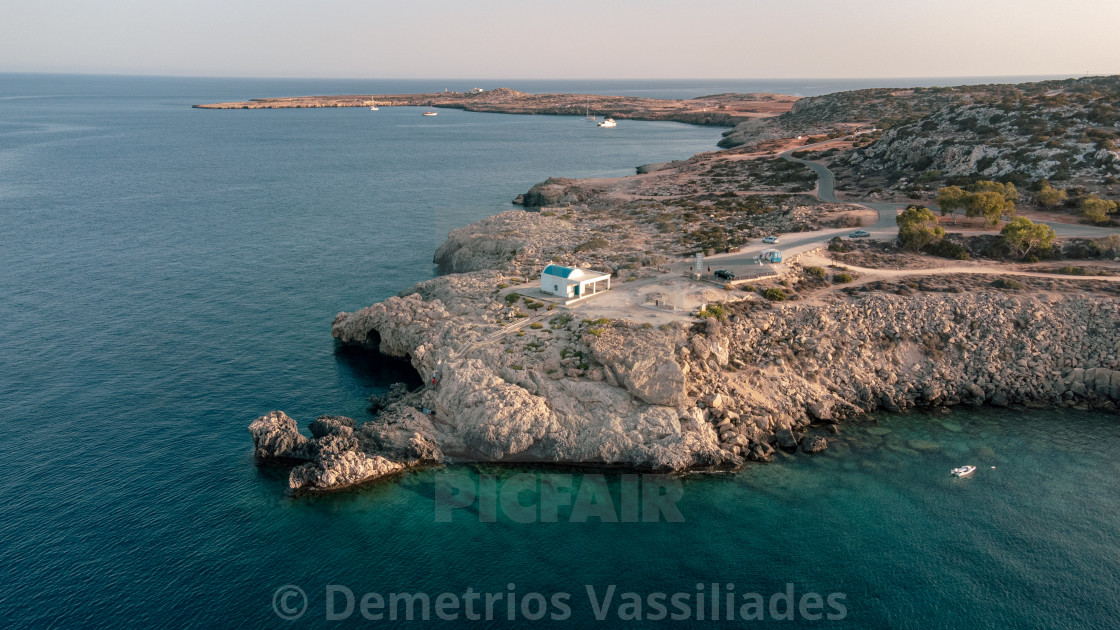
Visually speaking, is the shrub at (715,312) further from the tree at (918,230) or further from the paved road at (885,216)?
the paved road at (885,216)

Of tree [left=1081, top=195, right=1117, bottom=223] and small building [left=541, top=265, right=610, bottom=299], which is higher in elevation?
tree [left=1081, top=195, right=1117, bottom=223]

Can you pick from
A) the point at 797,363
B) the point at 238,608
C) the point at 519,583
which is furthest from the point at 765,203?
the point at 238,608

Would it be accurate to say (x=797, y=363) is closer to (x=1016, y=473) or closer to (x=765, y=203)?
(x=1016, y=473)

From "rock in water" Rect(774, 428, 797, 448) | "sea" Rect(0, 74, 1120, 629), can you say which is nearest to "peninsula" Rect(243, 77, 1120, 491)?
"rock in water" Rect(774, 428, 797, 448)

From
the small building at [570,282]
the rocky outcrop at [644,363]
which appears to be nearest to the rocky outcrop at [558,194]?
the small building at [570,282]

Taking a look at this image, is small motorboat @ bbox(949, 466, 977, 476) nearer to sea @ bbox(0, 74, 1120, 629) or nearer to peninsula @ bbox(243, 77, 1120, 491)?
sea @ bbox(0, 74, 1120, 629)

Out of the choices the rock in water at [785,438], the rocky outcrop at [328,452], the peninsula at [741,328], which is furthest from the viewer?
the rock in water at [785,438]
